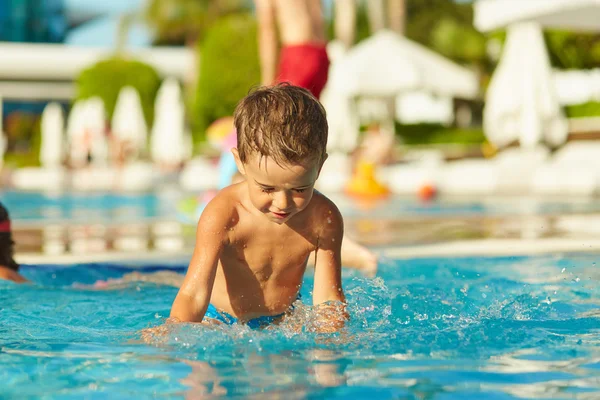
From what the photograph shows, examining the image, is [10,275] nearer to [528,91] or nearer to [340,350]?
[340,350]

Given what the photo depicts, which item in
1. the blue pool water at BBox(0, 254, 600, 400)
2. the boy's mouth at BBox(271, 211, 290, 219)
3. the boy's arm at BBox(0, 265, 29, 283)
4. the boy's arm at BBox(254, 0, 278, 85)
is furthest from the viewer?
the boy's arm at BBox(254, 0, 278, 85)

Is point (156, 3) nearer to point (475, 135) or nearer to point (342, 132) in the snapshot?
point (475, 135)

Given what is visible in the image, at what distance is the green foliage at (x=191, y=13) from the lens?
137ft

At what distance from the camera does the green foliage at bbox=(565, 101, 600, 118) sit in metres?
20.3

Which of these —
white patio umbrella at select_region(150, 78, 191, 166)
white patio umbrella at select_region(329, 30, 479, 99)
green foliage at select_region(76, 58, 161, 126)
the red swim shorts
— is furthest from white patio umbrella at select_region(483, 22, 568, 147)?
green foliage at select_region(76, 58, 161, 126)

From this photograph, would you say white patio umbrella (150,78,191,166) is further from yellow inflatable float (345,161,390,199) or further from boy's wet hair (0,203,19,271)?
boy's wet hair (0,203,19,271)

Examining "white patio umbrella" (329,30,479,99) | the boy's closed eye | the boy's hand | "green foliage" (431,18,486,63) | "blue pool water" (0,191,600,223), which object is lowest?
"blue pool water" (0,191,600,223)

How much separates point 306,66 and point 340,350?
2338mm

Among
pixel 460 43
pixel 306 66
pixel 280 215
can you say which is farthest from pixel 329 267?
pixel 460 43

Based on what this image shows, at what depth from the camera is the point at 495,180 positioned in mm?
12391

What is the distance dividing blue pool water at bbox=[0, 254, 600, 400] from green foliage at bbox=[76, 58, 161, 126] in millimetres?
32408

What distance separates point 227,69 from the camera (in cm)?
3447

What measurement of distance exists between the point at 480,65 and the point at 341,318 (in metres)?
37.9

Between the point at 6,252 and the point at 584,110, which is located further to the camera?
the point at 584,110
